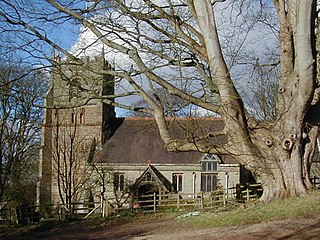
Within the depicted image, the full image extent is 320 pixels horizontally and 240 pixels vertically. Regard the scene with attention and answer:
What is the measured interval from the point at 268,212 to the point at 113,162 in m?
28.7

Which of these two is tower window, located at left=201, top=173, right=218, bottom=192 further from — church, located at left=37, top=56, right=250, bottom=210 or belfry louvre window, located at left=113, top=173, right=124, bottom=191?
belfry louvre window, located at left=113, top=173, right=124, bottom=191

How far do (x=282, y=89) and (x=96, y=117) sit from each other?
107 feet

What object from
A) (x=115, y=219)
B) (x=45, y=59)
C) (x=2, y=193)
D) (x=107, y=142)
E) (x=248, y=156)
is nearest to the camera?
(x=248, y=156)

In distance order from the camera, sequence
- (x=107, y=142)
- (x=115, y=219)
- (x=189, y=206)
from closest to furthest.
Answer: (x=115, y=219) < (x=189, y=206) < (x=107, y=142)

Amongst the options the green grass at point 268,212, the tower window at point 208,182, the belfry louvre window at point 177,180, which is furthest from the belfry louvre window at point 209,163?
the green grass at point 268,212

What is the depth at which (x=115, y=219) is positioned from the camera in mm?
23297

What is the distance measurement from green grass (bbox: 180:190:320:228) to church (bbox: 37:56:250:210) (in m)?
19.6

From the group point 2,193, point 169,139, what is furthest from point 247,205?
point 2,193

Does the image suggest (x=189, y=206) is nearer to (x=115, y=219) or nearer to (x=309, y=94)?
(x=115, y=219)

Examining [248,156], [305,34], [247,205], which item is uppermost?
[305,34]

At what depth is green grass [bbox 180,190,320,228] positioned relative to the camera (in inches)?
478

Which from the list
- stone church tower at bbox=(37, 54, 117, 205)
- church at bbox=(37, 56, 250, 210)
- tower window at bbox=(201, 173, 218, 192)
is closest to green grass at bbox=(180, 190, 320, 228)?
stone church tower at bbox=(37, 54, 117, 205)

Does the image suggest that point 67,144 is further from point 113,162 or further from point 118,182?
point 118,182

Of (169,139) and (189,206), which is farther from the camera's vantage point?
(189,206)
